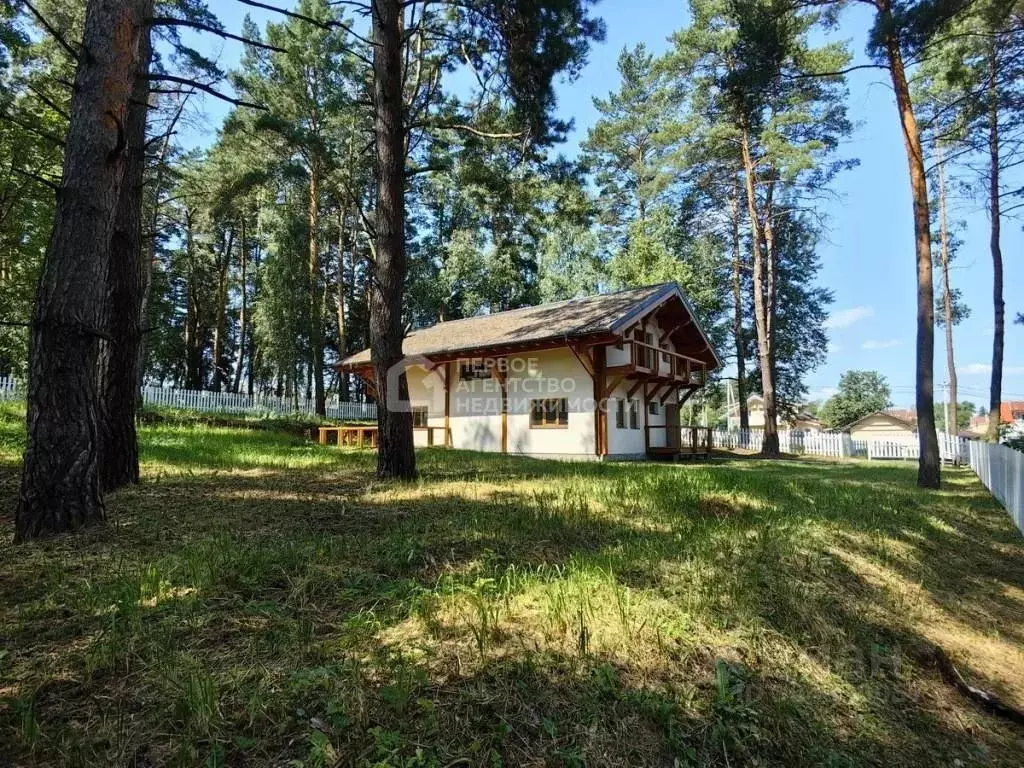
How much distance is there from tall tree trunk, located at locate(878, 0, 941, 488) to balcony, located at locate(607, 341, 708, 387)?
20.6 ft

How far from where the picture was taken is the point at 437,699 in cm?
194

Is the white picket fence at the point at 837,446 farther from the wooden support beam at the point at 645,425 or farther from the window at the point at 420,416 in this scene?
the window at the point at 420,416

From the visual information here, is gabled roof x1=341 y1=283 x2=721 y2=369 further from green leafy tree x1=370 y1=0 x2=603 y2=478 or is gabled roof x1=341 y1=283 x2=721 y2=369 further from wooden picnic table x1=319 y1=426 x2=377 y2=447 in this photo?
green leafy tree x1=370 y1=0 x2=603 y2=478

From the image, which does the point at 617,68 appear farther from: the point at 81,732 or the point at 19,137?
the point at 81,732

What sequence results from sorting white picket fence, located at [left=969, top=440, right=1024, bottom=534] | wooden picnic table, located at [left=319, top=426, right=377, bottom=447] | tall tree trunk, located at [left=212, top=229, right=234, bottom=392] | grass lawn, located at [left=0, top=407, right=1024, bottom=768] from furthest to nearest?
tall tree trunk, located at [left=212, top=229, right=234, bottom=392] → wooden picnic table, located at [left=319, top=426, right=377, bottom=447] → white picket fence, located at [left=969, top=440, right=1024, bottom=534] → grass lawn, located at [left=0, top=407, right=1024, bottom=768]

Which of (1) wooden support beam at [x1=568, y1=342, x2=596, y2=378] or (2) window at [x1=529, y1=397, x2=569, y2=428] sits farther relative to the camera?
(2) window at [x1=529, y1=397, x2=569, y2=428]

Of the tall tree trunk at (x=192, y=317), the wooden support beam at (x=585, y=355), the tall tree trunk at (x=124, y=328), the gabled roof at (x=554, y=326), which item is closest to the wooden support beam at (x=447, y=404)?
the gabled roof at (x=554, y=326)

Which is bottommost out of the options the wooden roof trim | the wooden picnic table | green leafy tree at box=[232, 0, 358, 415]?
the wooden picnic table

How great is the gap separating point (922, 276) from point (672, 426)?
30.1 ft

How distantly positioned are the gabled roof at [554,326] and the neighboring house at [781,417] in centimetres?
889

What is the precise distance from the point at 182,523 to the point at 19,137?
11.9 m

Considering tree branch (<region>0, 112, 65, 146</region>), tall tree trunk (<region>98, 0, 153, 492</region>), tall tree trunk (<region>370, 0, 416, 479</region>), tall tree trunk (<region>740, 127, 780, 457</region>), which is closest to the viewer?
tree branch (<region>0, 112, 65, 146</region>)

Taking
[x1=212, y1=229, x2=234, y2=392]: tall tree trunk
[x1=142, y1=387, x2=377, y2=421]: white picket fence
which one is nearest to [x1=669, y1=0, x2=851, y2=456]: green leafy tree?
[x1=142, y1=387, x2=377, y2=421]: white picket fence

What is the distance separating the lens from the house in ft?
47.2
